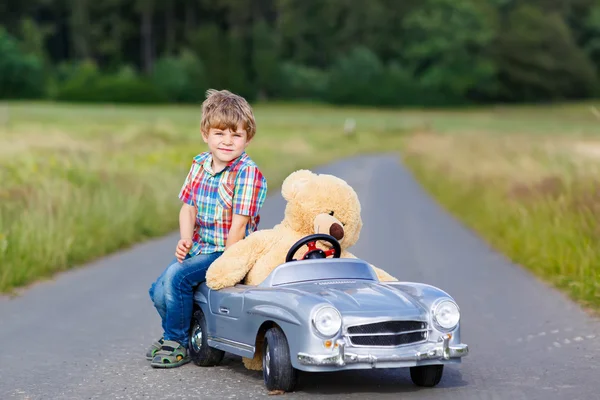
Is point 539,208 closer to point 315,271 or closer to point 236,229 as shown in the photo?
point 236,229

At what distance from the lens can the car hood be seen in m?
6.27

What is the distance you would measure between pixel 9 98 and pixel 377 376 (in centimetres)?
9301

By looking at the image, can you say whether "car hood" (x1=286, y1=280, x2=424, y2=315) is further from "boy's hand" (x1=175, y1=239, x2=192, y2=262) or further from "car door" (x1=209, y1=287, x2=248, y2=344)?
"boy's hand" (x1=175, y1=239, x2=192, y2=262)

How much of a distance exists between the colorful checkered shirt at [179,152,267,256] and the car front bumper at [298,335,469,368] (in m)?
1.48

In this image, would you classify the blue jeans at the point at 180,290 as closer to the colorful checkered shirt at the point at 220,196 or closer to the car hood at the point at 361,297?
the colorful checkered shirt at the point at 220,196

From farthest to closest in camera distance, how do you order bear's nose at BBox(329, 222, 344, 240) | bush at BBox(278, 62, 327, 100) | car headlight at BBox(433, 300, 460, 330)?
bush at BBox(278, 62, 327, 100), bear's nose at BBox(329, 222, 344, 240), car headlight at BBox(433, 300, 460, 330)

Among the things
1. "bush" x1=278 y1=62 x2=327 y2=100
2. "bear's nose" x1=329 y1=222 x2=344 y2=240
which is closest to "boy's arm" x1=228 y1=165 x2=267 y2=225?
"bear's nose" x1=329 y1=222 x2=344 y2=240

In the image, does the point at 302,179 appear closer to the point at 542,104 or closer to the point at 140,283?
the point at 140,283

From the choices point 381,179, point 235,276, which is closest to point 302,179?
point 235,276

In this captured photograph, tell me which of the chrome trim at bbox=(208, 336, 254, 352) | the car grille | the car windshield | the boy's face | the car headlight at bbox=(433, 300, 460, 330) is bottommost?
the chrome trim at bbox=(208, 336, 254, 352)

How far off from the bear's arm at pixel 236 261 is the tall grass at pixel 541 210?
4.00 meters

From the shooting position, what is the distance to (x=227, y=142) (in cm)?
730

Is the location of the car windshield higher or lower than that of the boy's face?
lower

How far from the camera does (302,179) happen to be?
23.9 ft
